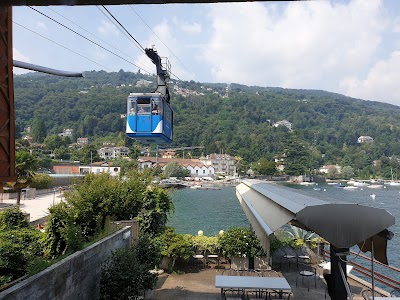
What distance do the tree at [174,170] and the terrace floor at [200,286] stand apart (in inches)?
3938

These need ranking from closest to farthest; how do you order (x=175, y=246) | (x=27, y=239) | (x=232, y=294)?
(x=232, y=294), (x=27, y=239), (x=175, y=246)

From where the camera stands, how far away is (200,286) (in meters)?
9.70

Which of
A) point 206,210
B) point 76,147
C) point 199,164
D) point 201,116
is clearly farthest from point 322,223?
point 201,116

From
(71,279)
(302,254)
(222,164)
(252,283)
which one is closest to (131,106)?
(302,254)

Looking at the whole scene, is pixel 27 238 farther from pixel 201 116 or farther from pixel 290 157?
pixel 201 116

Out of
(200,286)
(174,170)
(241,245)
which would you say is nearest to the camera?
(200,286)

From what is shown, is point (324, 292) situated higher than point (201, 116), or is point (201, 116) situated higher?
point (201, 116)

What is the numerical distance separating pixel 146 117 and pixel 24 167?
18.1 m

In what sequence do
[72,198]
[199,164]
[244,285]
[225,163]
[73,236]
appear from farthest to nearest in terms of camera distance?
[225,163], [199,164], [72,198], [244,285], [73,236]

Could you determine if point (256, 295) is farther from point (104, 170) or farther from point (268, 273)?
point (104, 170)

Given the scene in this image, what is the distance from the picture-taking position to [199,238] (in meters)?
11.9

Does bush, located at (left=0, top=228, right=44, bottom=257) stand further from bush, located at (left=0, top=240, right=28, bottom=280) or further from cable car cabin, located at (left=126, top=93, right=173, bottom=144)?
cable car cabin, located at (left=126, top=93, right=173, bottom=144)

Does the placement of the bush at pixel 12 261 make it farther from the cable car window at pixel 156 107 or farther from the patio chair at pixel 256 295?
the cable car window at pixel 156 107

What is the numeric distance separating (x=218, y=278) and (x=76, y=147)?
13364cm
